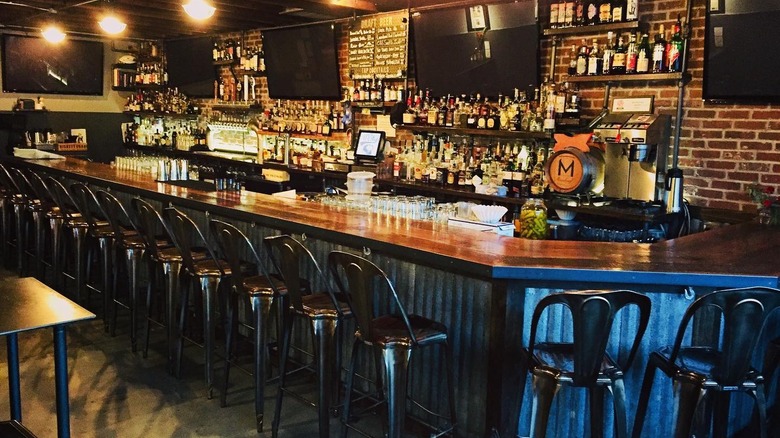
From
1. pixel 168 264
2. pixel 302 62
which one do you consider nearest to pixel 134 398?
pixel 168 264

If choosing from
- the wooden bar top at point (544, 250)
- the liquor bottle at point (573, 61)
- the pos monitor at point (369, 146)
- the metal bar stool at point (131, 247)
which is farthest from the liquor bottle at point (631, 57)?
the metal bar stool at point (131, 247)

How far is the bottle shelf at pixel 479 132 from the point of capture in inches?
214

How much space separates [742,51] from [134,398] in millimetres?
4245

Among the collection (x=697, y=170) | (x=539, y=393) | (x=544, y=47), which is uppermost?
(x=544, y=47)

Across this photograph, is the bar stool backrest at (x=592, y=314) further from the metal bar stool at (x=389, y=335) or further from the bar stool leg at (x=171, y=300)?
the bar stool leg at (x=171, y=300)

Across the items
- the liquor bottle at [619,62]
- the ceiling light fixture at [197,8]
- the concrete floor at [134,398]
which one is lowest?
the concrete floor at [134,398]

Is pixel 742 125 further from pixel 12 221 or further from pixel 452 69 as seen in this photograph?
pixel 12 221

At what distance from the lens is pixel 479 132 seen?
5.83m

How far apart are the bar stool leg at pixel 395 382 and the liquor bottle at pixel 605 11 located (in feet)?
10.8

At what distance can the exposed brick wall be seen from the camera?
446cm

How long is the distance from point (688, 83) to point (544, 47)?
128 cm

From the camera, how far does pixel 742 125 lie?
4.55 metres

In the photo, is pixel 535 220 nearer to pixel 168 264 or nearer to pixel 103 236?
pixel 168 264

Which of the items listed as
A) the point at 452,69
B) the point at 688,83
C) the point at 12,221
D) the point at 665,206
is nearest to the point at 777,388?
the point at 665,206
